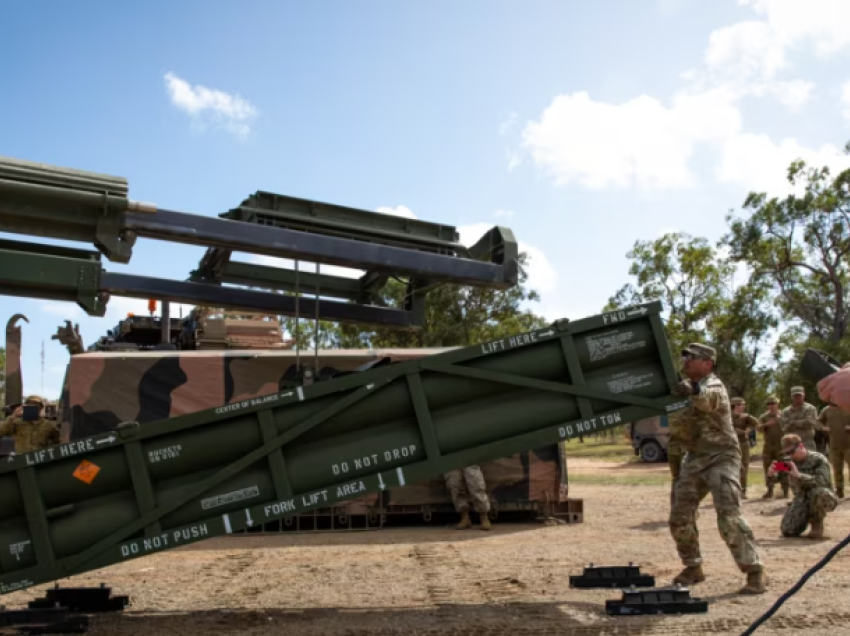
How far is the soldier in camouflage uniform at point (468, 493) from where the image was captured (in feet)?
39.9

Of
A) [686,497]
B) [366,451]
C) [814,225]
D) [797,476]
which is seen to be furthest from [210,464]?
[814,225]

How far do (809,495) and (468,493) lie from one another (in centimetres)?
441

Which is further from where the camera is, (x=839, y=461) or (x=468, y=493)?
(x=839, y=461)

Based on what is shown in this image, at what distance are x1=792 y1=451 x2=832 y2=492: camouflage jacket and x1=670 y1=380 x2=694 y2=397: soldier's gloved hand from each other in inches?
174

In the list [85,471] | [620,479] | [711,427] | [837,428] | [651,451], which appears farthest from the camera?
[651,451]

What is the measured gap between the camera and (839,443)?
14.3 m

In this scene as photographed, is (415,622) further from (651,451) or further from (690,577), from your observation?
(651,451)

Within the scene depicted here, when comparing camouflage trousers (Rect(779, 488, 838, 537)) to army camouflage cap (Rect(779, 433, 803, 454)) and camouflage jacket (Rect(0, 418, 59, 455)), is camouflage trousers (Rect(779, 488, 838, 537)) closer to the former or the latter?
army camouflage cap (Rect(779, 433, 803, 454))

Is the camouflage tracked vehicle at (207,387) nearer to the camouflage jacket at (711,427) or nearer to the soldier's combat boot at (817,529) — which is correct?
the soldier's combat boot at (817,529)

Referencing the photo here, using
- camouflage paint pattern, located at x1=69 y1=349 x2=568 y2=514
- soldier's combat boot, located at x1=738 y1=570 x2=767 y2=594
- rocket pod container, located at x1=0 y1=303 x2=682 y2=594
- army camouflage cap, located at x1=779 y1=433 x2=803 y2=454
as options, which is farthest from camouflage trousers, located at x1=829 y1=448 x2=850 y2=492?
rocket pod container, located at x1=0 y1=303 x2=682 y2=594

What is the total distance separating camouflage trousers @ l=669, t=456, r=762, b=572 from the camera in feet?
22.7

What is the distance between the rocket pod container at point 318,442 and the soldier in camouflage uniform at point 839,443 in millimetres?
9079

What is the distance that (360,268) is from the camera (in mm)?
7828

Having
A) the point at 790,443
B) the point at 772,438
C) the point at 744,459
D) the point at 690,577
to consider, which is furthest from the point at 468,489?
the point at 772,438
